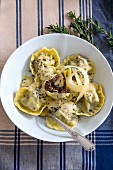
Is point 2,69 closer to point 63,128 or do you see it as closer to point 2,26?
point 2,26


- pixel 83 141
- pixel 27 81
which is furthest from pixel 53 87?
pixel 83 141

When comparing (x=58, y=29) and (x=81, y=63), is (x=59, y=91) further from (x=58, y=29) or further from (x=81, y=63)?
(x=58, y=29)

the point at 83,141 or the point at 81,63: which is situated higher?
the point at 81,63

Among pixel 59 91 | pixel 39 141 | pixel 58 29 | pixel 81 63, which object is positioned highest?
pixel 58 29

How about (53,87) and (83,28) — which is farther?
(83,28)

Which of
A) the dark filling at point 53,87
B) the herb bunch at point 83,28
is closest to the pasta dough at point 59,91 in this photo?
the dark filling at point 53,87

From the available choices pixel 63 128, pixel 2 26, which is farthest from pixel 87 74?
pixel 2 26
